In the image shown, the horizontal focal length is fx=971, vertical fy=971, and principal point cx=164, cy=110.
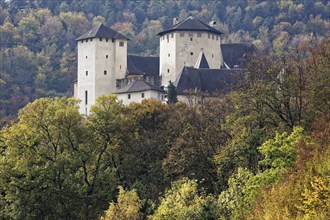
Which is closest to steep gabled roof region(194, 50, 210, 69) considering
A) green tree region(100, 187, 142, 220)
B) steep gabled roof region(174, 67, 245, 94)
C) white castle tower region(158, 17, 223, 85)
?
white castle tower region(158, 17, 223, 85)

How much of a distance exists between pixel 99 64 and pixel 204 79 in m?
12.0

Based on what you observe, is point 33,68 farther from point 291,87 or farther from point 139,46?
point 291,87

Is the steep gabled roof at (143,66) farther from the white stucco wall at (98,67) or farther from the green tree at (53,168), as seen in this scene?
the green tree at (53,168)

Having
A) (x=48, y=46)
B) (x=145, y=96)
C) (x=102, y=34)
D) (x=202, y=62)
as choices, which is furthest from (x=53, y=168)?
(x=48, y=46)

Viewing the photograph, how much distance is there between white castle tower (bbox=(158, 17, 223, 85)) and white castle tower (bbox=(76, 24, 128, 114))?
14.5ft

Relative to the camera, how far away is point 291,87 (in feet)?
173

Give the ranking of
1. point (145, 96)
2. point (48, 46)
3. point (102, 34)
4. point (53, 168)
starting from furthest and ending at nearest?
point (48, 46) < point (102, 34) < point (145, 96) < point (53, 168)

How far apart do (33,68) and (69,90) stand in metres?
9.81

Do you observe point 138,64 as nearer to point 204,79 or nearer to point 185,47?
point 185,47

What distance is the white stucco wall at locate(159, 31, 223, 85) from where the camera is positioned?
92.9 meters

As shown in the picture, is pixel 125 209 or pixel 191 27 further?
pixel 191 27

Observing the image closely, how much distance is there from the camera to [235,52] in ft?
332

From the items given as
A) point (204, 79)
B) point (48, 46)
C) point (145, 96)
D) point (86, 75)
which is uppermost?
point (48, 46)

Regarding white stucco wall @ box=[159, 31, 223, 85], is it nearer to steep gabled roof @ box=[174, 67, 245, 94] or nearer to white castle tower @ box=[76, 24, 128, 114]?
steep gabled roof @ box=[174, 67, 245, 94]
